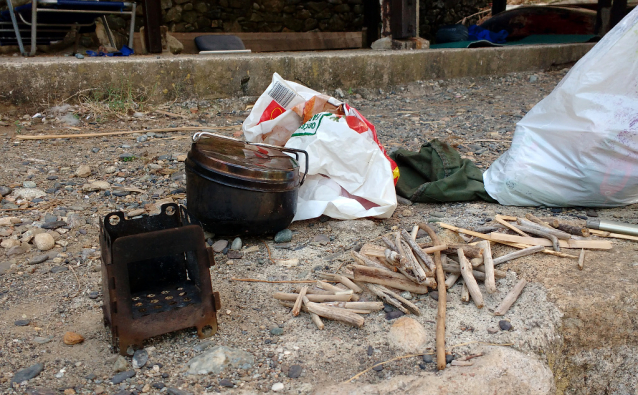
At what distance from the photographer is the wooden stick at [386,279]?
1.81 metres

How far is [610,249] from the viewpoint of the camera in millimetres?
2037

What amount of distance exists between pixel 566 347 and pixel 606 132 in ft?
3.52

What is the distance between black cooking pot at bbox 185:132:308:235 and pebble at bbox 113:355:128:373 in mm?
772

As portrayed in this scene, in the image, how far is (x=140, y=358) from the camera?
1.51m

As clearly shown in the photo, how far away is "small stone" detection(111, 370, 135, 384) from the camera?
142 centimetres

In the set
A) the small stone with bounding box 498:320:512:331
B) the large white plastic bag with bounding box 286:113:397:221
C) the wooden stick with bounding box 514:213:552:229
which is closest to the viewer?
the small stone with bounding box 498:320:512:331

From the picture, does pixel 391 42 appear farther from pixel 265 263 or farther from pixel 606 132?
pixel 265 263

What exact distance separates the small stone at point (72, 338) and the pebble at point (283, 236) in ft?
3.04

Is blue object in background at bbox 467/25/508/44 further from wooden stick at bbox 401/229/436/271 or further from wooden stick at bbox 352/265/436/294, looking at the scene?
wooden stick at bbox 352/265/436/294

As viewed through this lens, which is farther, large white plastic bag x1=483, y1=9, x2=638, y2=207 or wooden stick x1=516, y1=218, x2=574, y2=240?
large white plastic bag x1=483, y1=9, x2=638, y2=207

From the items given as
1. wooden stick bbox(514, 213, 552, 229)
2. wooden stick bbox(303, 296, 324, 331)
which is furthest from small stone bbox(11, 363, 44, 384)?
wooden stick bbox(514, 213, 552, 229)

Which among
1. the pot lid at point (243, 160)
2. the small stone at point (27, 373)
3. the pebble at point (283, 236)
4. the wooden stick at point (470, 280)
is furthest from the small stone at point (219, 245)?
the wooden stick at point (470, 280)

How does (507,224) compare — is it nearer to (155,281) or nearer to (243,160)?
(243,160)

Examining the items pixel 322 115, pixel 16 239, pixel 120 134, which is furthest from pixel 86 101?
pixel 322 115
